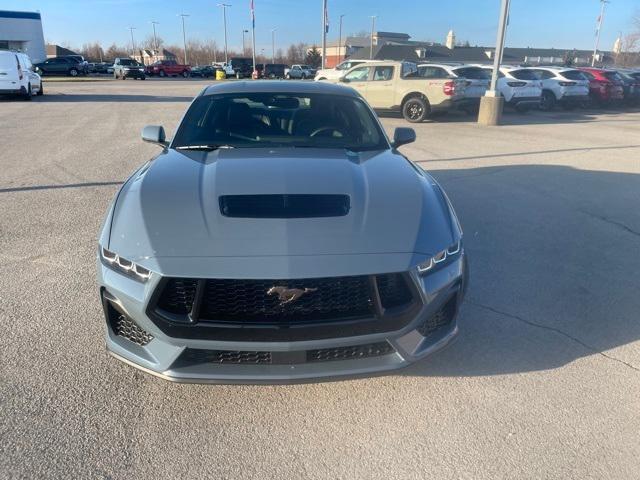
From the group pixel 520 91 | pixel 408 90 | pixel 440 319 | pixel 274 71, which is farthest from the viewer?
pixel 274 71

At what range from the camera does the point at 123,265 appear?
249cm

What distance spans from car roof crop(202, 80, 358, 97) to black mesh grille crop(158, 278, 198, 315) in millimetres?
2539

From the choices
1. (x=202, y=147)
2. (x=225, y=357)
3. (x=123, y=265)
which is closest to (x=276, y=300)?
(x=225, y=357)

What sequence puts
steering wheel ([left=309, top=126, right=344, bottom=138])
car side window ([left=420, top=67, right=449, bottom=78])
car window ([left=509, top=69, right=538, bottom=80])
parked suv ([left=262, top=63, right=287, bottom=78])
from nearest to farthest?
steering wheel ([left=309, top=126, right=344, bottom=138]) < car side window ([left=420, top=67, right=449, bottom=78]) < car window ([left=509, top=69, right=538, bottom=80]) < parked suv ([left=262, top=63, right=287, bottom=78])

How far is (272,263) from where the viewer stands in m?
2.32

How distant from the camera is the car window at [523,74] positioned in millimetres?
17906

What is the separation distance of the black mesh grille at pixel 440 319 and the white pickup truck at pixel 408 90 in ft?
42.9

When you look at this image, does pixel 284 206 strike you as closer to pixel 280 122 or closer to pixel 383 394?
pixel 383 394

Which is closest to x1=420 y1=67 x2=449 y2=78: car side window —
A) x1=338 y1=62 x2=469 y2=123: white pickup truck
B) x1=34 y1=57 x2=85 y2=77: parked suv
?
x1=338 y1=62 x2=469 y2=123: white pickup truck

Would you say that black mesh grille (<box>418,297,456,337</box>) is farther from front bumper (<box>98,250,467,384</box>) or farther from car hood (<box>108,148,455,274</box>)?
car hood (<box>108,148,455,274</box>)

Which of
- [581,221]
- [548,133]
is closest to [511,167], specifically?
[581,221]

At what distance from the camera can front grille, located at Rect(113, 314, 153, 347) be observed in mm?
2480

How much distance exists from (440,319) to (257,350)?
98cm

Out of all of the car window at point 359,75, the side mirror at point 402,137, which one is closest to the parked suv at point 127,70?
the car window at point 359,75
